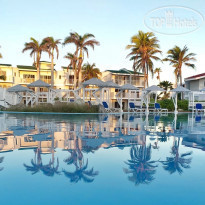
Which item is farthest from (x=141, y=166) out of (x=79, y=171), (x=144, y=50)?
(x=144, y=50)

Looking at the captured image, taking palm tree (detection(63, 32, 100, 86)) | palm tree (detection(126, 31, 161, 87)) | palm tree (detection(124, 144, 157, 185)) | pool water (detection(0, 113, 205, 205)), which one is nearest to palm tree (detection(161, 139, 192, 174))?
pool water (detection(0, 113, 205, 205))

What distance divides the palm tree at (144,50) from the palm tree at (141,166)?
27.8 m

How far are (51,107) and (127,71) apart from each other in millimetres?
21823

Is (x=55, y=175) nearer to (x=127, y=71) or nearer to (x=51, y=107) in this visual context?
(x=51, y=107)

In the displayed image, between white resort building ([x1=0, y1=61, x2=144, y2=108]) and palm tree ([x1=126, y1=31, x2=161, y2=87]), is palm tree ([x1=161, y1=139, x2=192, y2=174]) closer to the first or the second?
palm tree ([x1=126, y1=31, x2=161, y2=87])

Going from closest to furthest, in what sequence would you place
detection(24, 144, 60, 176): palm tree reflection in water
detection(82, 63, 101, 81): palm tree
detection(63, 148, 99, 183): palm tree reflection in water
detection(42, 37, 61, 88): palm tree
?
detection(63, 148, 99, 183): palm tree reflection in water → detection(24, 144, 60, 176): palm tree reflection in water → detection(42, 37, 61, 88): palm tree → detection(82, 63, 101, 81): palm tree

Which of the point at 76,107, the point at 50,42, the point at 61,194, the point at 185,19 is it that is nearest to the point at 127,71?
the point at 50,42

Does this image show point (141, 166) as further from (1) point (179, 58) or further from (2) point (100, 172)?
(1) point (179, 58)

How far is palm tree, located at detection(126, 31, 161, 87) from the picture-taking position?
107ft

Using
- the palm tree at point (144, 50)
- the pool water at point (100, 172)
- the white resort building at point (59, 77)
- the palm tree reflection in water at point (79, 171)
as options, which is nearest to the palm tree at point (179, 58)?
the palm tree at point (144, 50)

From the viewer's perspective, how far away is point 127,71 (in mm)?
39688

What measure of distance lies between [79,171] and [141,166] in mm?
1183

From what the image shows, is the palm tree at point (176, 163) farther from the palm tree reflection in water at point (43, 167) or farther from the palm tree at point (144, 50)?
the palm tree at point (144, 50)

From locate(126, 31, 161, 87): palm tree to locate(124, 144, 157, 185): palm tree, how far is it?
2777 centimetres
